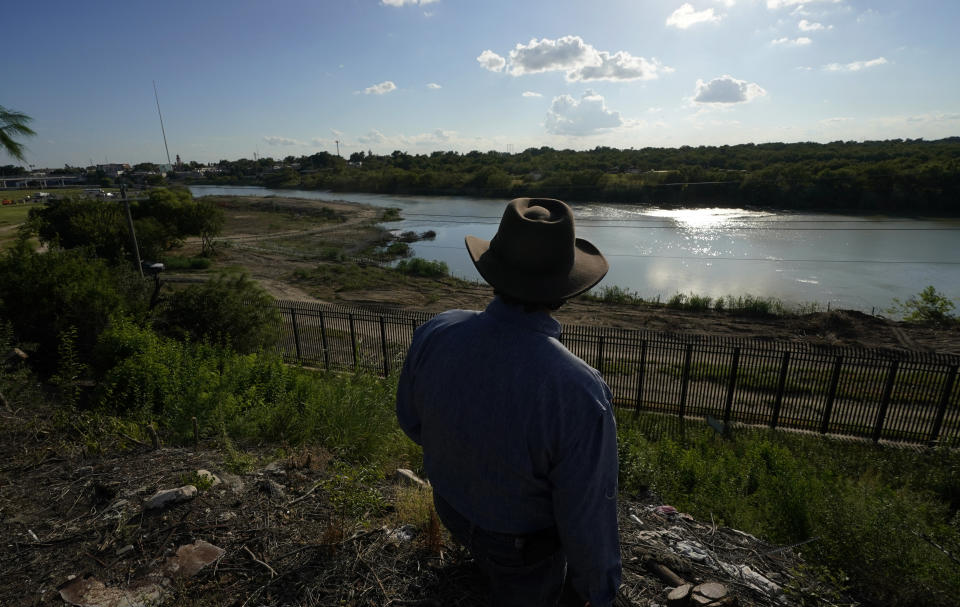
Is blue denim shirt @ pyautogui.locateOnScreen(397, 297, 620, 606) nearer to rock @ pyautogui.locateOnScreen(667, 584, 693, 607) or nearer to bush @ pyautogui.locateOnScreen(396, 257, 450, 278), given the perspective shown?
rock @ pyautogui.locateOnScreen(667, 584, 693, 607)

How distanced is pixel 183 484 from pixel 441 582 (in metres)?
2.15

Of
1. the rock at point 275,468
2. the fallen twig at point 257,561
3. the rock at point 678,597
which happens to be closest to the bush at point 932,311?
the rock at point 678,597

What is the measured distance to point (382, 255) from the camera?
116 feet

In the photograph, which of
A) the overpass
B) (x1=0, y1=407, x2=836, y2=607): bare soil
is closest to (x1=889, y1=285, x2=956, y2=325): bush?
(x1=0, y1=407, x2=836, y2=607): bare soil

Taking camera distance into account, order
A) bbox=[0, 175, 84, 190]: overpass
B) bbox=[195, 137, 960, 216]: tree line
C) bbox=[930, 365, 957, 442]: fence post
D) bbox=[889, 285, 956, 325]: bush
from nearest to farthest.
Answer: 1. bbox=[930, 365, 957, 442]: fence post
2. bbox=[889, 285, 956, 325]: bush
3. bbox=[195, 137, 960, 216]: tree line
4. bbox=[0, 175, 84, 190]: overpass

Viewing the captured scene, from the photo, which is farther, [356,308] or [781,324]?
[356,308]

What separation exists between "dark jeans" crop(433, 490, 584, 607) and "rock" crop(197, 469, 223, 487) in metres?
2.54

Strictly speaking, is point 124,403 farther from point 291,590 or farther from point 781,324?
point 781,324

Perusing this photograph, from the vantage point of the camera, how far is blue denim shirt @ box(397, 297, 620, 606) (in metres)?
1.44

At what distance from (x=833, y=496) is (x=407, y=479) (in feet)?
12.9

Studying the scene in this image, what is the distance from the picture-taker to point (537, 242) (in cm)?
160

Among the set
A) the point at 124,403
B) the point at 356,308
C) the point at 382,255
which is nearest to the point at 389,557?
the point at 124,403

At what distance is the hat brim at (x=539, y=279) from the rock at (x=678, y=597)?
1.89m

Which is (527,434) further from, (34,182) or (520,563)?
(34,182)
